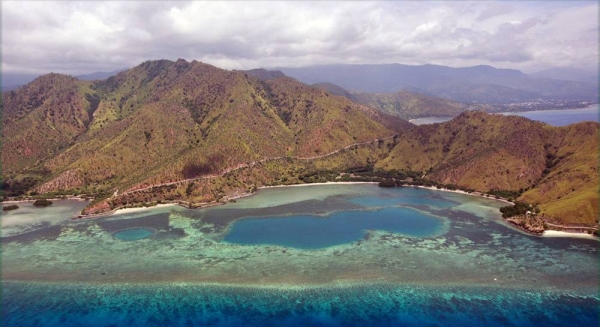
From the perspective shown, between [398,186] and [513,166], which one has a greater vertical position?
[513,166]

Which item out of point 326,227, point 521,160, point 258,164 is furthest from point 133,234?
point 521,160

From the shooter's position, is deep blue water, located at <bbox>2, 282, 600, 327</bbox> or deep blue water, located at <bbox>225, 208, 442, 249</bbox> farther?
deep blue water, located at <bbox>225, 208, 442, 249</bbox>

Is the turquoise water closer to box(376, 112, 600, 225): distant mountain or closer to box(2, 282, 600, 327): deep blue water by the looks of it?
A: box(2, 282, 600, 327): deep blue water

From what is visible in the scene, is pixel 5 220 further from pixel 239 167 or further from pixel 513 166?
pixel 513 166

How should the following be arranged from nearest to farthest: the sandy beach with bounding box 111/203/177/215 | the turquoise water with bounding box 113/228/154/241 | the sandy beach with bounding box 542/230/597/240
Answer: the sandy beach with bounding box 542/230/597/240, the turquoise water with bounding box 113/228/154/241, the sandy beach with bounding box 111/203/177/215

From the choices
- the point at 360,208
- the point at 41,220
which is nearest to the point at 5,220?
the point at 41,220

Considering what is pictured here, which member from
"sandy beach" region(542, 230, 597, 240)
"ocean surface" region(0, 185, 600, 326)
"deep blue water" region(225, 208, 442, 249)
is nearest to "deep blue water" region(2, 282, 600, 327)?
"ocean surface" region(0, 185, 600, 326)

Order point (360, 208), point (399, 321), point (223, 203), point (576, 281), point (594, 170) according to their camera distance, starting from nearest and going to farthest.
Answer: point (399, 321) < point (576, 281) < point (594, 170) < point (360, 208) < point (223, 203)

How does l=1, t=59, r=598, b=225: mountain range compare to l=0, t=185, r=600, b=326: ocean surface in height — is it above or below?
above
